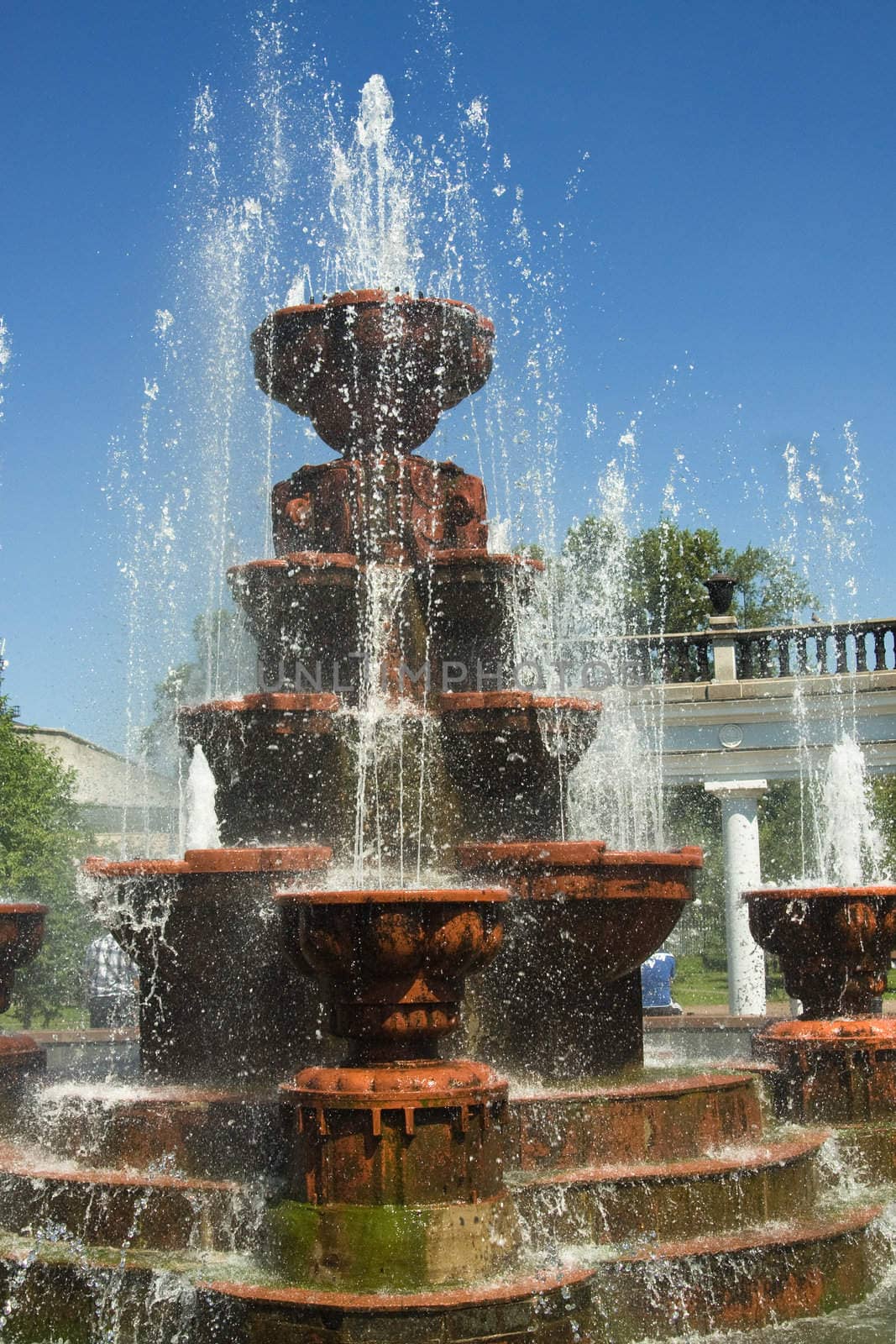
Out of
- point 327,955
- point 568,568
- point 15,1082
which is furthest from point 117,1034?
point 568,568

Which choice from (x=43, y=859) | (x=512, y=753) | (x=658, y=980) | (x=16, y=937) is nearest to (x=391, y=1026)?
(x=512, y=753)

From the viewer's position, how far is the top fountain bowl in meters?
10.3

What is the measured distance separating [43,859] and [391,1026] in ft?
85.0

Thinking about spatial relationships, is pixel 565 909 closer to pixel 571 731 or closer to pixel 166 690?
pixel 571 731

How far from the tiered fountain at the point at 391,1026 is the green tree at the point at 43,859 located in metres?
20.1

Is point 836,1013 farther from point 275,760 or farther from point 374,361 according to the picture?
point 374,361

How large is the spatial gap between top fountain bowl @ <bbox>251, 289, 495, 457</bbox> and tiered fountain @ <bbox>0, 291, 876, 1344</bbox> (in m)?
0.02

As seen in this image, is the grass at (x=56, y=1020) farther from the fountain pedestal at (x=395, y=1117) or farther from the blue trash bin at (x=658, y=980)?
the fountain pedestal at (x=395, y=1117)

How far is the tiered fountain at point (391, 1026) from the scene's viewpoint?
5914 mm

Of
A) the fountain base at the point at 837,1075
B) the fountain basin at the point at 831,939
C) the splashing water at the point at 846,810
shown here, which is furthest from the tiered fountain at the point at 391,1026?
the splashing water at the point at 846,810

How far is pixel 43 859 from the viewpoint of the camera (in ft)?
101

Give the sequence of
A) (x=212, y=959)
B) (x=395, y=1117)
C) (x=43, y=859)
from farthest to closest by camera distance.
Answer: (x=43, y=859) → (x=212, y=959) → (x=395, y=1117)

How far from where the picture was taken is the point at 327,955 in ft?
20.1

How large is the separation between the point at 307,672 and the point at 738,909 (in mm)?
13788
